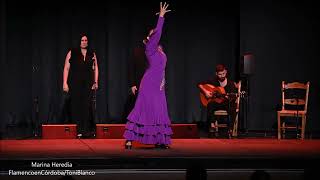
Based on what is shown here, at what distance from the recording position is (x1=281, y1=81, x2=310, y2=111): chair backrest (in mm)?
9846

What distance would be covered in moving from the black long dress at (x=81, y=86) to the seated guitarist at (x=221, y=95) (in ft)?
6.19

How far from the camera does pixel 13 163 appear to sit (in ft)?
20.6

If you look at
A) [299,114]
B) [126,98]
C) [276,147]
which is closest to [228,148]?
[276,147]

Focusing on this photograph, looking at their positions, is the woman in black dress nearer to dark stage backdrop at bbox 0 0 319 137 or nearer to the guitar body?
dark stage backdrop at bbox 0 0 319 137

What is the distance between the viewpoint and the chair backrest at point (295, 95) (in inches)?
388

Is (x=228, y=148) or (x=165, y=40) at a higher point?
(x=165, y=40)

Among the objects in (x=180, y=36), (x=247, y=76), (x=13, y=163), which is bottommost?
(x=13, y=163)

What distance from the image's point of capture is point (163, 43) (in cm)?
1096

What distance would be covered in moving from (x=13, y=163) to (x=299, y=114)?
5063 mm

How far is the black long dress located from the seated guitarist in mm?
1886

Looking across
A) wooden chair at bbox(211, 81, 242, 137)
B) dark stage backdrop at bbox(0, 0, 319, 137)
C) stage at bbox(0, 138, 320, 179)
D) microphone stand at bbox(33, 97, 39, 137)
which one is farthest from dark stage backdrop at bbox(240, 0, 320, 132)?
microphone stand at bbox(33, 97, 39, 137)

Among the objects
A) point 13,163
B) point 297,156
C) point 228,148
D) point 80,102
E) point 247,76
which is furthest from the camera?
point 247,76

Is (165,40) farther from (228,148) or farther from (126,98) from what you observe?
(228,148)

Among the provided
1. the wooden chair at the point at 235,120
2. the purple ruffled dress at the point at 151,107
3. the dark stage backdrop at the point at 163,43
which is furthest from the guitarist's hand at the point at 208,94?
the purple ruffled dress at the point at 151,107
